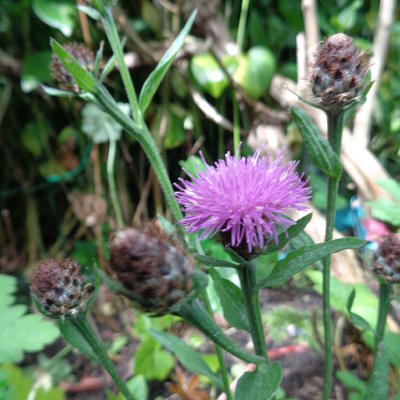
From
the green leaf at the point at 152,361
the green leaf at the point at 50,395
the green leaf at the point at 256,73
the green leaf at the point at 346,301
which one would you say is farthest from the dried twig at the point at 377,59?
the green leaf at the point at 50,395

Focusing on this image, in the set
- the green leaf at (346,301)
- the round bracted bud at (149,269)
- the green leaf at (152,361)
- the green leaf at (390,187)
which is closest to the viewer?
the round bracted bud at (149,269)

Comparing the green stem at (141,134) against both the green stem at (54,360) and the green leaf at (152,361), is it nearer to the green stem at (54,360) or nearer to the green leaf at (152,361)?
the green leaf at (152,361)

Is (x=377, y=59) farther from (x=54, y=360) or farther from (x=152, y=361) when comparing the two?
(x=54, y=360)

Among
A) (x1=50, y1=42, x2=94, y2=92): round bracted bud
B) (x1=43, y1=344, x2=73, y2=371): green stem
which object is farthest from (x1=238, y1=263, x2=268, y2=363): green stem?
(x1=43, y1=344, x2=73, y2=371): green stem

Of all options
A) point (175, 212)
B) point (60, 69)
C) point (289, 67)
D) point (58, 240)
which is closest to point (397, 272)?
point (175, 212)

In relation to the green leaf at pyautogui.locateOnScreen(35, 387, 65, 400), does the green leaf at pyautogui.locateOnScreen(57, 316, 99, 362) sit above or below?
above

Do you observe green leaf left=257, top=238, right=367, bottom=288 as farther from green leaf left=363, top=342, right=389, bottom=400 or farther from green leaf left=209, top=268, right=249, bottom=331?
green leaf left=363, top=342, right=389, bottom=400
